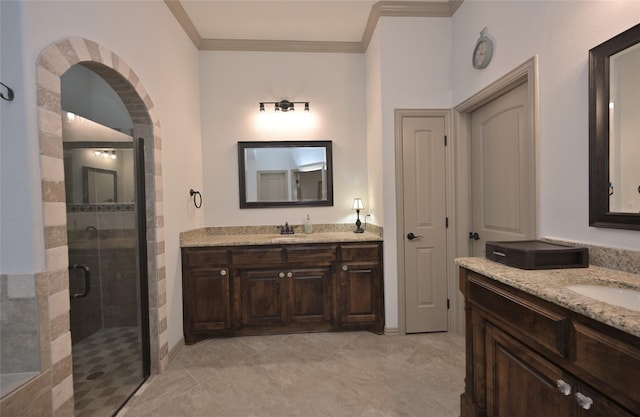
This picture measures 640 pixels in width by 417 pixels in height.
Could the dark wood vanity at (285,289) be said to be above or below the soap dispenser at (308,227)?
below

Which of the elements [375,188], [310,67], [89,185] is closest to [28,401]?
[89,185]

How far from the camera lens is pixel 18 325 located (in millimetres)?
1220

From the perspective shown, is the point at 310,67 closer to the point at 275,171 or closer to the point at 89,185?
the point at 275,171

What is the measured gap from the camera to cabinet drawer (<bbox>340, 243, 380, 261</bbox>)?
9.12 ft

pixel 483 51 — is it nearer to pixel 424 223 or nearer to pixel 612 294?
pixel 424 223

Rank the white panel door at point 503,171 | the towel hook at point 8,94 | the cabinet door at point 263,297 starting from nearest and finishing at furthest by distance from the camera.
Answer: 1. the towel hook at point 8,94
2. the white panel door at point 503,171
3. the cabinet door at point 263,297

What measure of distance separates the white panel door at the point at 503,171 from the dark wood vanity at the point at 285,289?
97 centimetres

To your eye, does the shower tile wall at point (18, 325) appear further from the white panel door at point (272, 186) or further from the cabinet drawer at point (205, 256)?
the white panel door at point (272, 186)

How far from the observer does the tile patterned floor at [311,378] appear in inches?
71.2

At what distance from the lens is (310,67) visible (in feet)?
10.8

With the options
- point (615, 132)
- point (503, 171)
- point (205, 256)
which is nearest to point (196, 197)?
point (205, 256)

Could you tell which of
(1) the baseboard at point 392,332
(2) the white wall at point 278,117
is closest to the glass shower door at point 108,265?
(2) the white wall at point 278,117

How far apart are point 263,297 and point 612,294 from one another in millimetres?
2410

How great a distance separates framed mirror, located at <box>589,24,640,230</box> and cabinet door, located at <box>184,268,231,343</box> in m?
2.68
